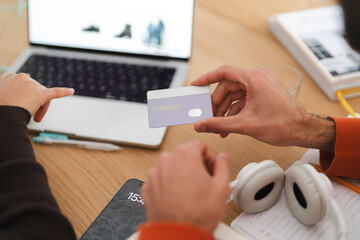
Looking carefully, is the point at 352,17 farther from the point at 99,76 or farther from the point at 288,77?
the point at 99,76

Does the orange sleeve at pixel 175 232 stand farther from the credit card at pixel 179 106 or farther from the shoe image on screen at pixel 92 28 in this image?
the shoe image on screen at pixel 92 28

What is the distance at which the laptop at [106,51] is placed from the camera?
0.85 metres

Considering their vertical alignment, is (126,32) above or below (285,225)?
above

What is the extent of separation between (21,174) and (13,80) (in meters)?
0.26

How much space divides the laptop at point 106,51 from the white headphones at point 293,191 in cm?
35

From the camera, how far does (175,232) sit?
0.42 metres

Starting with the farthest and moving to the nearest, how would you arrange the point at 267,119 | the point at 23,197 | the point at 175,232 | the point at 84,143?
the point at 84,143
the point at 267,119
the point at 23,197
the point at 175,232

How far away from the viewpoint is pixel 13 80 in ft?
2.39

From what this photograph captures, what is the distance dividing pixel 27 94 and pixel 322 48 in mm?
729

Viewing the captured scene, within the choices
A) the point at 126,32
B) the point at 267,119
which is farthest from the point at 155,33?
the point at 267,119

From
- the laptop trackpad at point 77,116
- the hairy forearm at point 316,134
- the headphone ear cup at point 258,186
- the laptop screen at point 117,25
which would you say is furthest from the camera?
the laptop screen at point 117,25

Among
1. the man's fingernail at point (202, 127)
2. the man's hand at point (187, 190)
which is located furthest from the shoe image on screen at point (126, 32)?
the man's hand at point (187, 190)

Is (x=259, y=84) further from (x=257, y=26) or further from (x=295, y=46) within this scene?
(x=257, y=26)

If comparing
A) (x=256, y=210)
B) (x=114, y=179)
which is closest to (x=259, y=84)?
(x=256, y=210)
